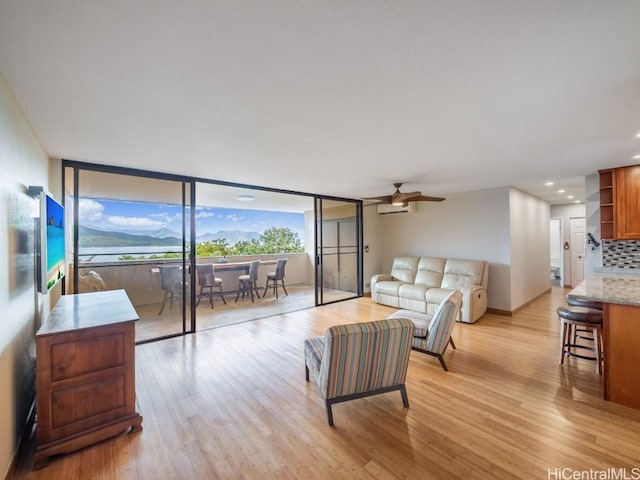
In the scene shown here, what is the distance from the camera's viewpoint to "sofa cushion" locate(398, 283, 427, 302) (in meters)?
5.14

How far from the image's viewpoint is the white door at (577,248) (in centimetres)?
755

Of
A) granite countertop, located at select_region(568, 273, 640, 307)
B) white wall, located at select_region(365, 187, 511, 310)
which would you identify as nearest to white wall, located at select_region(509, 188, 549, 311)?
white wall, located at select_region(365, 187, 511, 310)

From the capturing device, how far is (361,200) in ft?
22.6

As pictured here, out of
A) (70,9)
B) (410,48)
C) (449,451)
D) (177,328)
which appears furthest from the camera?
(177,328)

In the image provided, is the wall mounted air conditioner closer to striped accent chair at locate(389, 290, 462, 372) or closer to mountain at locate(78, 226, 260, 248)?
striped accent chair at locate(389, 290, 462, 372)

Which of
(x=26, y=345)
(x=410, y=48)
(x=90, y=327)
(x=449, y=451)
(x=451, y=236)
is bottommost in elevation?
(x=449, y=451)

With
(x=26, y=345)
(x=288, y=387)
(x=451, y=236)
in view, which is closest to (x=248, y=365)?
(x=288, y=387)

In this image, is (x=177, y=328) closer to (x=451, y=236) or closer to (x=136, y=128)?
(x=136, y=128)

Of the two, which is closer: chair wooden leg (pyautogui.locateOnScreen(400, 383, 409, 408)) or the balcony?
chair wooden leg (pyautogui.locateOnScreen(400, 383, 409, 408))

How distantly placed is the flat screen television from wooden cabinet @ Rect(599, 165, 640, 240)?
20.6ft

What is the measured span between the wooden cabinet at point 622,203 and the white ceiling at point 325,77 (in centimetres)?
92

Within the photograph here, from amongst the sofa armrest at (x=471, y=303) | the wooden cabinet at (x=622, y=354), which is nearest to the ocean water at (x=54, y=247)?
the wooden cabinet at (x=622, y=354)

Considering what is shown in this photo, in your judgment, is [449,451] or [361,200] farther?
[361,200]

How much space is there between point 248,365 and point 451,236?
476cm
